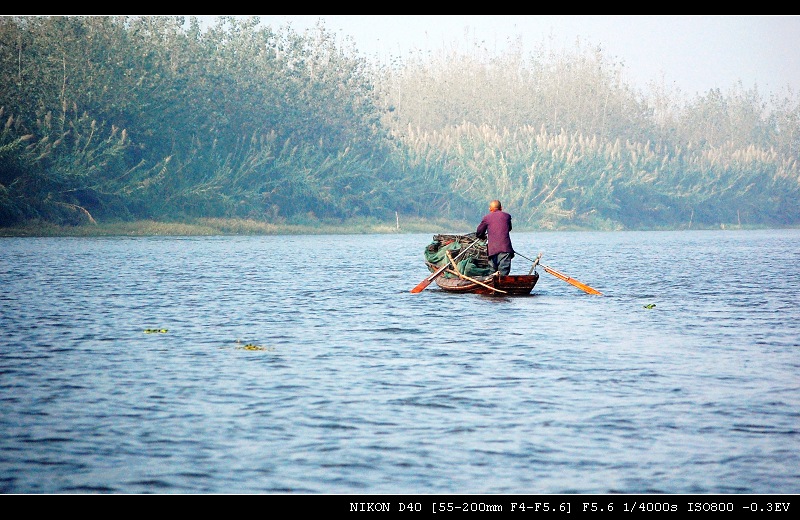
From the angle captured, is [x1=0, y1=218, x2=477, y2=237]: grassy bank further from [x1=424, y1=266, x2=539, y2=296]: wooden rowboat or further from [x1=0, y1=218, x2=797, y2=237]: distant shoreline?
[x1=424, y1=266, x2=539, y2=296]: wooden rowboat

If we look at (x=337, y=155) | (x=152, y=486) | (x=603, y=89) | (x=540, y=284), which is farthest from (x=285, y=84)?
(x=152, y=486)

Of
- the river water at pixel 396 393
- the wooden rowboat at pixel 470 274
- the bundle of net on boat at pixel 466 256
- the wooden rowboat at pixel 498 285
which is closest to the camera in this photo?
Result: the river water at pixel 396 393

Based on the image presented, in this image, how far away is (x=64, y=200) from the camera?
79000 millimetres

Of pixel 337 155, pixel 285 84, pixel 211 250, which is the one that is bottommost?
pixel 211 250

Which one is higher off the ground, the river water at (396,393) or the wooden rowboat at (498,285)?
the wooden rowboat at (498,285)

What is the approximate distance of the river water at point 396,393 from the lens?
11.3 meters

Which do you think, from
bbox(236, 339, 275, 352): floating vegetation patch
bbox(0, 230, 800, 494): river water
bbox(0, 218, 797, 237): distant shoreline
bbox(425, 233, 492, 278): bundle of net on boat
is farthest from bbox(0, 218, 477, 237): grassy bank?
bbox(236, 339, 275, 352): floating vegetation patch

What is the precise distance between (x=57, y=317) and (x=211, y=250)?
37572 millimetres

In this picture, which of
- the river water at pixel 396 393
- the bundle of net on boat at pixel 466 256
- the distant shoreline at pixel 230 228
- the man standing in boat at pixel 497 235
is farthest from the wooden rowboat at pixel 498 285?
the distant shoreline at pixel 230 228

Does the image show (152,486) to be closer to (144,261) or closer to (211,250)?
(144,261)

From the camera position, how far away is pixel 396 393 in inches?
616

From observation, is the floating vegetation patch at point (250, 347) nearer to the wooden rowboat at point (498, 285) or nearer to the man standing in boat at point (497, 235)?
the man standing in boat at point (497, 235)

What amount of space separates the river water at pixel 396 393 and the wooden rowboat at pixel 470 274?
0.48 metres

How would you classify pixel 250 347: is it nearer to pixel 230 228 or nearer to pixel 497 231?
pixel 497 231
